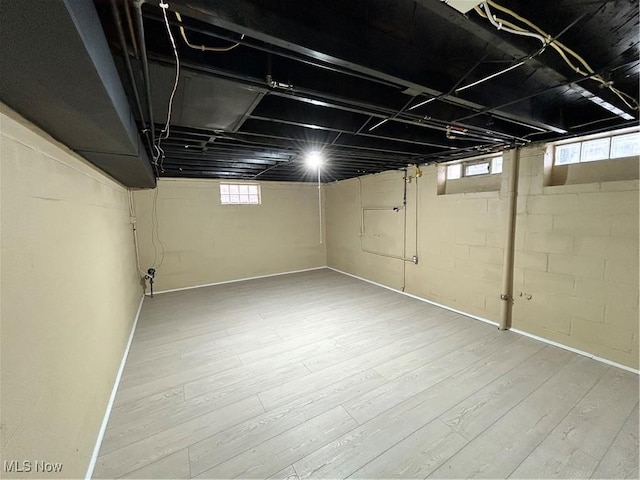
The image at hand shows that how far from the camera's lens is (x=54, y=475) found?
1.01m

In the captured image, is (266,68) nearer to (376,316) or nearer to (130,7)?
(130,7)

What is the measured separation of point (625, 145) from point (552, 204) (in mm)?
661

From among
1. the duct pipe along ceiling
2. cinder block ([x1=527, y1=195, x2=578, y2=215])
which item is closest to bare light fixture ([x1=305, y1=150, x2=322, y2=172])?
the duct pipe along ceiling

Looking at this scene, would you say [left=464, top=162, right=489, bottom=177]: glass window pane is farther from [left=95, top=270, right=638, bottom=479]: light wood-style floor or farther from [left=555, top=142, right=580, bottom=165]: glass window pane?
[left=95, top=270, right=638, bottom=479]: light wood-style floor

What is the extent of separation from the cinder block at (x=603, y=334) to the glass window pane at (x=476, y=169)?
191 centimetres

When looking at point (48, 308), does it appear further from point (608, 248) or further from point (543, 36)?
point (608, 248)

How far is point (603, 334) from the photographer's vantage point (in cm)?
227

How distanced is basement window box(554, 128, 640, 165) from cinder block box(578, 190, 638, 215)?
370mm

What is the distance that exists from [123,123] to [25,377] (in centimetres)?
116

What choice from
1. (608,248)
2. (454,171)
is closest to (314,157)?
(454,171)

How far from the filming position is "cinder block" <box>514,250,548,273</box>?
2627mm

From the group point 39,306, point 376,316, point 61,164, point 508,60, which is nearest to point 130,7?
point 61,164

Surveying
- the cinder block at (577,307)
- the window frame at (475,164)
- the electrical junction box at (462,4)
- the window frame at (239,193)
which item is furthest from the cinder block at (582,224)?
the window frame at (239,193)

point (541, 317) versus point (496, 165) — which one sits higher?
point (496, 165)
